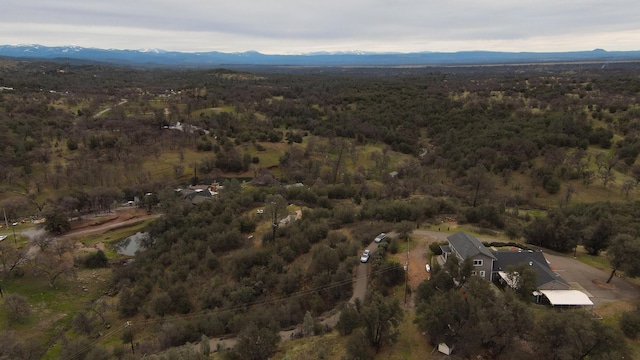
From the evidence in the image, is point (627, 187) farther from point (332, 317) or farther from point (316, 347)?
point (316, 347)

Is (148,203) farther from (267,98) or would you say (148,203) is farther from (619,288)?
(267,98)

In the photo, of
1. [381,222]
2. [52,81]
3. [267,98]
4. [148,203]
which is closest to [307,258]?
[381,222]

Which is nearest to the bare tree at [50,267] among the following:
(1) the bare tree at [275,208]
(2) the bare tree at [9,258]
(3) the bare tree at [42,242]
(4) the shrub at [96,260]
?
(3) the bare tree at [42,242]

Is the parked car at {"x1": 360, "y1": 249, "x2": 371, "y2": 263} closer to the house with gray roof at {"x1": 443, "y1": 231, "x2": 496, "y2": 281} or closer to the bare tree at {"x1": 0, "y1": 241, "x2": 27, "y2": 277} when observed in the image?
the house with gray roof at {"x1": 443, "y1": 231, "x2": 496, "y2": 281}

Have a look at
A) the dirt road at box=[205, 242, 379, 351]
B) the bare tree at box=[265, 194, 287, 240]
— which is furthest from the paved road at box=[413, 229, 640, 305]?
the bare tree at box=[265, 194, 287, 240]

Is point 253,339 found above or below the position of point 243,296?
above

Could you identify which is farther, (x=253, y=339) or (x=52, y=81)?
(x=52, y=81)
